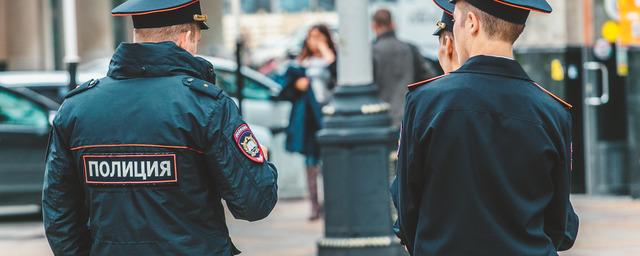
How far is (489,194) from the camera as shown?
12.0 ft

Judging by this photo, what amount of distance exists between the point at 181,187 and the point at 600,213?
9.14 m

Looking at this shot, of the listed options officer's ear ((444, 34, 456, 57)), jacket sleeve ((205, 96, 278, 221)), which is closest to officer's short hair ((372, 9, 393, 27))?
officer's ear ((444, 34, 456, 57))

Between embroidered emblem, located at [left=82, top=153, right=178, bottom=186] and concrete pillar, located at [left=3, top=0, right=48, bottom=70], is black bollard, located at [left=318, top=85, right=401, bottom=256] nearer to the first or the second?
embroidered emblem, located at [left=82, top=153, right=178, bottom=186]

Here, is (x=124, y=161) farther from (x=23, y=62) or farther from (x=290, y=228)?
(x=23, y=62)

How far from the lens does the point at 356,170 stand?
364 inches

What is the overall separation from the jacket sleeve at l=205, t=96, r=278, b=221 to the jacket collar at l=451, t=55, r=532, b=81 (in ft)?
2.53

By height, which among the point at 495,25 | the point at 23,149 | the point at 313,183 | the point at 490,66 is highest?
the point at 495,25

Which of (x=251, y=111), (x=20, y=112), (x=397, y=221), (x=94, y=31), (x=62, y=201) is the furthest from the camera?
(x=94, y=31)

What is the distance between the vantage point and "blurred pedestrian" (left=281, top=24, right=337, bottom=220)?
12398 mm

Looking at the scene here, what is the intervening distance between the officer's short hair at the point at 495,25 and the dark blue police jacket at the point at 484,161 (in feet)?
0.26

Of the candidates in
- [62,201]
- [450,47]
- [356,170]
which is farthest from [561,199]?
[356,170]

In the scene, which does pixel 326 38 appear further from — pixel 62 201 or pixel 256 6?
pixel 256 6

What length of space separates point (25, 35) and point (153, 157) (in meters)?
26.0

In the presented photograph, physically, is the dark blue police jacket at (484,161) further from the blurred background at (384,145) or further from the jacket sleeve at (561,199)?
the blurred background at (384,145)
